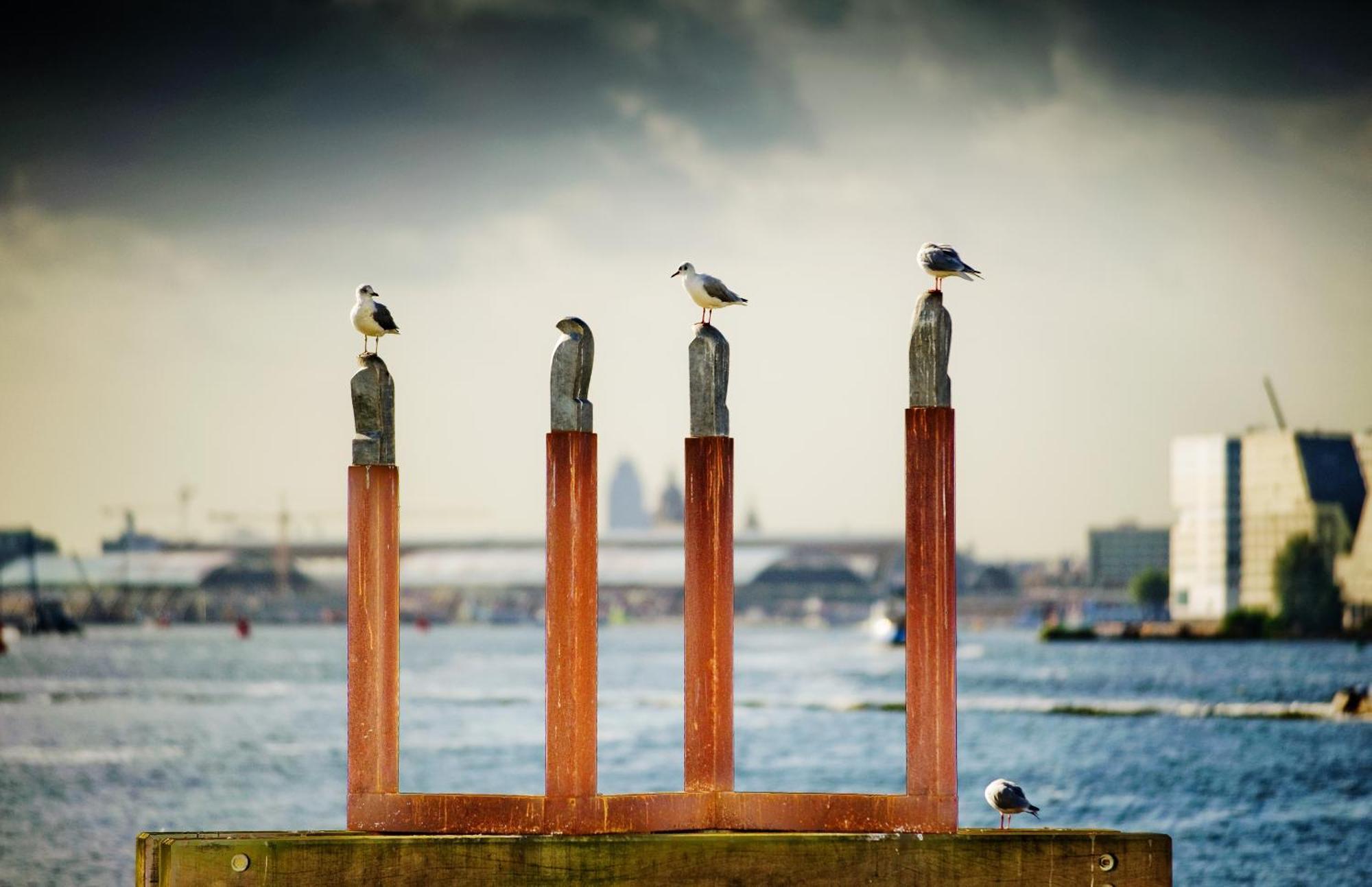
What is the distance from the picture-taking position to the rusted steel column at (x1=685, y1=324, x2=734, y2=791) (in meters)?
12.3

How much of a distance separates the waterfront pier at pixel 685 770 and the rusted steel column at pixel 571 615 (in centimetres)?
1

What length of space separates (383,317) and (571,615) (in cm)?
307

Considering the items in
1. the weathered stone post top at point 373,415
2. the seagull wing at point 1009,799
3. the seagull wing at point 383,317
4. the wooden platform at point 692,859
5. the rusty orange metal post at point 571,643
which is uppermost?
the seagull wing at point 383,317

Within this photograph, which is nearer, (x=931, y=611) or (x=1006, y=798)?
(x=931, y=611)

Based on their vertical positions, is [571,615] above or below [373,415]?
below

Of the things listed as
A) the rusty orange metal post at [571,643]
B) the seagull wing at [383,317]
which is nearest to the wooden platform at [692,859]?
the rusty orange metal post at [571,643]

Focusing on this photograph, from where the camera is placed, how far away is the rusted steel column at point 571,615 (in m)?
12.1

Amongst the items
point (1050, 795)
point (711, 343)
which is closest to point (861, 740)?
point (1050, 795)

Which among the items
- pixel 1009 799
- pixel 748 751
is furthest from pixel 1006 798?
pixel 748 751

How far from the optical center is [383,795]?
12.2 meters

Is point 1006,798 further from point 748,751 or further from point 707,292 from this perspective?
point 748,751

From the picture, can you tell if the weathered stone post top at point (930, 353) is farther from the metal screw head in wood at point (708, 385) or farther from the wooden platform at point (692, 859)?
the wooden platform at point (692, 859)

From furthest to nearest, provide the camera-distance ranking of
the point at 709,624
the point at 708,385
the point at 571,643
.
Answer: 1. the point at 708,385
2. the point at 709,624
3. the point at 571,643

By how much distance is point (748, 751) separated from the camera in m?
67.6
